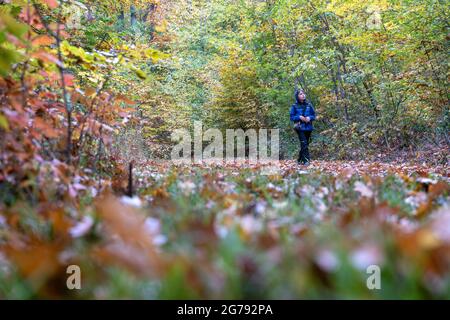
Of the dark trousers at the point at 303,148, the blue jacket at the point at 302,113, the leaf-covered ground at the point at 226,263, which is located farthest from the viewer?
the blue jacket at the point at 302,113

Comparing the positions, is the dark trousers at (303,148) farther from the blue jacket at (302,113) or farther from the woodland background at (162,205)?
the woodland background at (162,205)

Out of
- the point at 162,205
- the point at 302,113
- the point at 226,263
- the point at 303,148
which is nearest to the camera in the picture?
the point at 226,263

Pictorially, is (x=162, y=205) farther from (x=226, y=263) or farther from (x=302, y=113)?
(x=302, y=113)

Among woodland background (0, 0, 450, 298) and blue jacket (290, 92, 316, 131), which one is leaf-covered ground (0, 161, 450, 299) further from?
blue jacket (290, 92, 316, 131)

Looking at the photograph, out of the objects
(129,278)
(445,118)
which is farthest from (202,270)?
(445,118)

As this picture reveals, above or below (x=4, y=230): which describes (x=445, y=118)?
above

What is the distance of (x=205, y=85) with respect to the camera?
21.4 m

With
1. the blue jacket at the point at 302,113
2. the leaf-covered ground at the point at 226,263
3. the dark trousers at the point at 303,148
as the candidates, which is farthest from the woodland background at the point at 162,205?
the dark trousers at the point at 303,148

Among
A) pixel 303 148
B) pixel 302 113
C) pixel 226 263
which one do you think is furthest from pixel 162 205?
pixel 302 113

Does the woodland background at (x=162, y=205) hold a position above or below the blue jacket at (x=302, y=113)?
below

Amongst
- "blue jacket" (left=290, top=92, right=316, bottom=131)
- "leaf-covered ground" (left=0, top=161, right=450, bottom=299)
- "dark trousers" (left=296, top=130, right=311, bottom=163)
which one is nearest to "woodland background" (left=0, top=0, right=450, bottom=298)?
"leaf-covered ground" (left=0, top=161, right=450, bottom=299)
